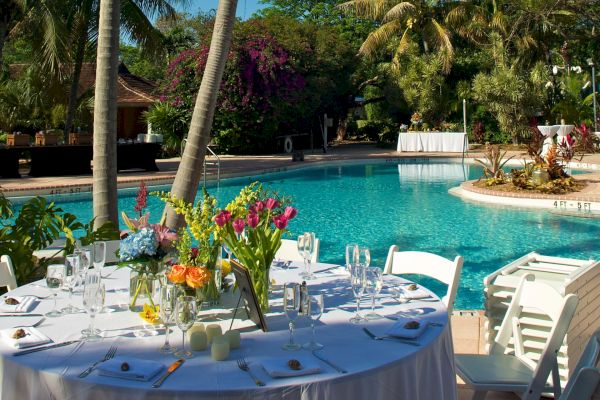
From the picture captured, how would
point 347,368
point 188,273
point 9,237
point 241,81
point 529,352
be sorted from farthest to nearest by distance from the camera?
point 241,81 < point 9,237 < point 529,352 < point 188,273 < point 347,368

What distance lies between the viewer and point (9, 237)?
5551mm

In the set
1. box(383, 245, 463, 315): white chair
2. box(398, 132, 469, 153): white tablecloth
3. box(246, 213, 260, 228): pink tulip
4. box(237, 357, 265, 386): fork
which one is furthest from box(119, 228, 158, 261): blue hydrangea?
box(398, 132, 469, 153): white tablecloth

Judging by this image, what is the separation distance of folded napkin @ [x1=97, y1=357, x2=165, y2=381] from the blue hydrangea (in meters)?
0.71

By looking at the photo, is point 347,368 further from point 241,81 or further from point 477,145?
point 477,145

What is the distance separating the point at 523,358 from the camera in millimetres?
3930

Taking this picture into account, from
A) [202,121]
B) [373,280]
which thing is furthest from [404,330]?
[202,121]

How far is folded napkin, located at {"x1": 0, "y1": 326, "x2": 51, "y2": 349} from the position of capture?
2.81m

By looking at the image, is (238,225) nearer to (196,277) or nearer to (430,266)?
(196,277)

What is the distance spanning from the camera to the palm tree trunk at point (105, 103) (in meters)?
6.24

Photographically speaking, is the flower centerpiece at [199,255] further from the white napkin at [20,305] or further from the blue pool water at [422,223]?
the blue pool water at [422,223]

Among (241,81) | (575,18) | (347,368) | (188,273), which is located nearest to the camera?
(347,368)

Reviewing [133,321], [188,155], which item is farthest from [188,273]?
[188,155]

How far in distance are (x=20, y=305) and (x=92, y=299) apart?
79 cm

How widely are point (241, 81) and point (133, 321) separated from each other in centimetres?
2101
